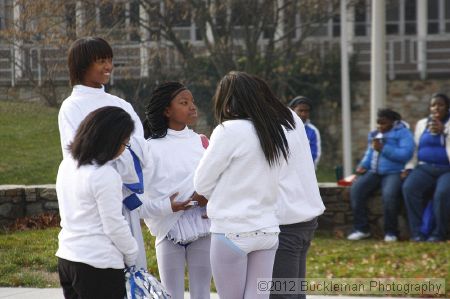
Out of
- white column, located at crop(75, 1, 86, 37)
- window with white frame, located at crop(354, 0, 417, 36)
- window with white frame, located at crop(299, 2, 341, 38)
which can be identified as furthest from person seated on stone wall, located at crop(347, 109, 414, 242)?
window with white frame, located at crop(354, 0, 417, 36)

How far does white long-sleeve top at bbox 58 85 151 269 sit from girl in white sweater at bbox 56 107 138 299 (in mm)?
362

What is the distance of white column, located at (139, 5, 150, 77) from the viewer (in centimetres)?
1858

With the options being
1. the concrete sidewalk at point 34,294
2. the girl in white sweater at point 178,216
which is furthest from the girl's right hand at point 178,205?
the concrete sidewalk at point 34,294

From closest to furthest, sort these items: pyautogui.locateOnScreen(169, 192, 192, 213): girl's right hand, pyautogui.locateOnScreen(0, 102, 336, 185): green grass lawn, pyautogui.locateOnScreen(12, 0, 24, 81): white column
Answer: pyautogui.locateOnScreen(169, 192, 192, 213): girl's right hand < pyautogui.locateOnScreen(0, 102, 336, 185): green grass lawn < pyautogui.locateOnScreen(12, 0, 24, 81): white column

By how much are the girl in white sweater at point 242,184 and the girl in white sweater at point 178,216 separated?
558mm

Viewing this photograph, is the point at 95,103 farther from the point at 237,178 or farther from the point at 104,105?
the point at 237,178

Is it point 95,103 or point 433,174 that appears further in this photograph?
point 433,174

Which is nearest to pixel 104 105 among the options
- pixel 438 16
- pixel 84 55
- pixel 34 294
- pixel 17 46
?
pixel 84 55

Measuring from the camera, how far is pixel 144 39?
19750mm

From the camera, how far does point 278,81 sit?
75.9 feet

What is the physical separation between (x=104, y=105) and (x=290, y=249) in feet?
4.34

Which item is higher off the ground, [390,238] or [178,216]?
[178,216]

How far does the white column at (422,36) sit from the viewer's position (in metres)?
27.8

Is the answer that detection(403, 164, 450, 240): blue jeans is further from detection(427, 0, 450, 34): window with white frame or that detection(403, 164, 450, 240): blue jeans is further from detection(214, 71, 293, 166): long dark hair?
detection(427, 0, 450, 34): window with white frame
